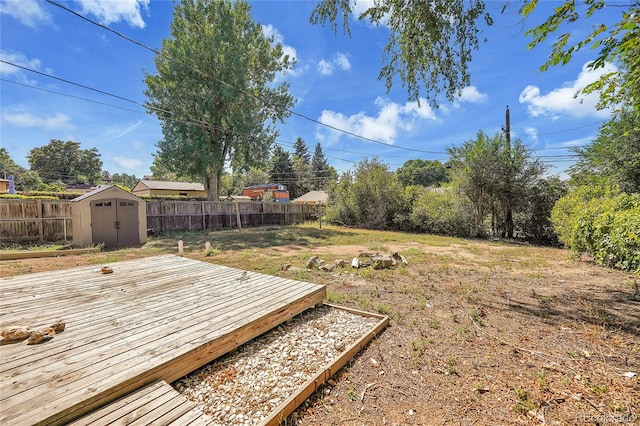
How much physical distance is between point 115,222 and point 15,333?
8.81 metres

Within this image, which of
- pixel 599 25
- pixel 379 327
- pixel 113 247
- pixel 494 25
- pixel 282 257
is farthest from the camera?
pixel 113 247

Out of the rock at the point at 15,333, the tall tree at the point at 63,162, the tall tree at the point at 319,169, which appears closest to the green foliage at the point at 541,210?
the rock at the point at 15,333

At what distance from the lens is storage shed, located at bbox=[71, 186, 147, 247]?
8422 millimetres

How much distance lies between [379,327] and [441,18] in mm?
4572

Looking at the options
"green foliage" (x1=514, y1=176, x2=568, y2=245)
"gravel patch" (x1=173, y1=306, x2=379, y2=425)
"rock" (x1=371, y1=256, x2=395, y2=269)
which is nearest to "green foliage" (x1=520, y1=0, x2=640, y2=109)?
"gravel patch" (x1=173, y1=306, x2=379, y2=425)

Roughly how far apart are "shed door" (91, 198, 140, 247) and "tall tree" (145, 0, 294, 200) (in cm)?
567

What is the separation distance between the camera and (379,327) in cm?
279

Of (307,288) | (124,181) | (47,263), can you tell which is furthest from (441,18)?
(124,181)

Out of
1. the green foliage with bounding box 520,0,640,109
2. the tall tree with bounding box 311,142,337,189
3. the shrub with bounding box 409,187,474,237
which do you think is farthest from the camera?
the tall tree with bounding box 311,142,337,189

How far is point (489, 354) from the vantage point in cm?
235

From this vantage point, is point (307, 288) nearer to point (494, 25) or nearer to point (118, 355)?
point (118, 355)

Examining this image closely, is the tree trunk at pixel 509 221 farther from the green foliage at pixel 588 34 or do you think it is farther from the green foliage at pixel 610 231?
the green foliage at pixel 588 34

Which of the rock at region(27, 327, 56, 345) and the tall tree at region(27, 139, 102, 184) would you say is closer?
the rock at region(27, 327, 56, 345)

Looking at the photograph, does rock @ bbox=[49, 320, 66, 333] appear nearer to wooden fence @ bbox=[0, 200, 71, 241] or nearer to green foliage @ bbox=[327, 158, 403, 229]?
wooden fence @ bbox=[0, 200, 71, 241]
